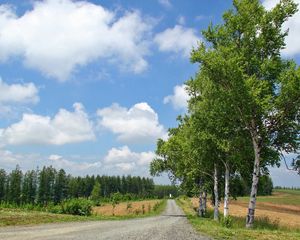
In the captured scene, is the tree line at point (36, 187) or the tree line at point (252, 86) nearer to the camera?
the tree line at point (252, 86)

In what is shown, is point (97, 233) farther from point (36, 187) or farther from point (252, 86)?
point (36, 187)

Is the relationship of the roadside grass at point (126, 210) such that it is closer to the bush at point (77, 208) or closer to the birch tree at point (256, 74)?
the bush at point (77, 208)

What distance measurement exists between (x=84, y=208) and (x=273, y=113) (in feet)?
100

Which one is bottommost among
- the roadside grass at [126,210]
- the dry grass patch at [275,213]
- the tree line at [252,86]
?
the dry grass patch at [275,213]

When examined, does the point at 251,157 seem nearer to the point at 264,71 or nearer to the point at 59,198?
the point at 264,71

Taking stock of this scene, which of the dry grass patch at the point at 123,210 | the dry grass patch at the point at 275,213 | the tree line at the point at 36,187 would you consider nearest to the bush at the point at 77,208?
the dry grass patch at the point at 123,210

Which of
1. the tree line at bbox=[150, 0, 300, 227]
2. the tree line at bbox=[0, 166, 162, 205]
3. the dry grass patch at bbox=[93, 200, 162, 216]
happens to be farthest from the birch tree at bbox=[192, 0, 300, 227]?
the tree line at bbox=[0, 166, 162, 205]

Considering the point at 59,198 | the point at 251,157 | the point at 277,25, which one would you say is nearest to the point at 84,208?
the point at 251,157

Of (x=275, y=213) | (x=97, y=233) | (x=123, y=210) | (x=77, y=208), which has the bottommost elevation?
(x=275, y=213)

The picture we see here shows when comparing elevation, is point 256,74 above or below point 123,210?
above

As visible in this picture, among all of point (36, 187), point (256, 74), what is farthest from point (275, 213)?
point (36, 187)

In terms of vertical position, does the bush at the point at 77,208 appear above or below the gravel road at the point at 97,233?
above

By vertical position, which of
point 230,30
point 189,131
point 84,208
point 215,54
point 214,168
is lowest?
point 84,208

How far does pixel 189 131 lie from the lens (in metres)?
38.5
